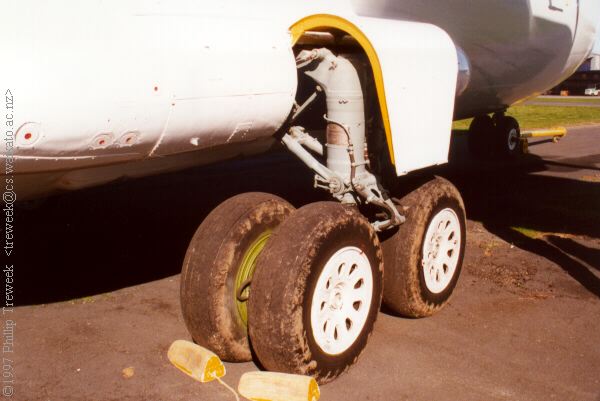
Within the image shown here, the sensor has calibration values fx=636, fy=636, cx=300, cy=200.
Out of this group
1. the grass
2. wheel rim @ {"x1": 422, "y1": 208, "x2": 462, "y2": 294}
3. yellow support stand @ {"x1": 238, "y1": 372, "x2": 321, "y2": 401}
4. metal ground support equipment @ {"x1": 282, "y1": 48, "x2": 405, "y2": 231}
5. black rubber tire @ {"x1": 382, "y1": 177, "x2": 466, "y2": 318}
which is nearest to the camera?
yellow support stand @ {"x1": 238, "y1": 372, "x2": 321, "y2": 401}

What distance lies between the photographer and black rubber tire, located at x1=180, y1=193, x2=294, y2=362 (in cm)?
353

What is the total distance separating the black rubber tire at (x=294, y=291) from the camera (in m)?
3.16

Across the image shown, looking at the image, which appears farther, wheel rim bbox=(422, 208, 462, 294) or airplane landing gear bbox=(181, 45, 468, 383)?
wheel rim bbox=(422, 208, 462, 294)

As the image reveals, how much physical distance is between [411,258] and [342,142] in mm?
854

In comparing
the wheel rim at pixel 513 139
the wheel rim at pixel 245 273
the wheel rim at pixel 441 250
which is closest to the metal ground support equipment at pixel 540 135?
the wheel rim at pixel 513 139

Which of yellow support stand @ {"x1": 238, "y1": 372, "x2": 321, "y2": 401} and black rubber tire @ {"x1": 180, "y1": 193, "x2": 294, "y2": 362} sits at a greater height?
black rubber tire @ {"x1": 180, "y1": 193, "x2": 294, "y2": 362}

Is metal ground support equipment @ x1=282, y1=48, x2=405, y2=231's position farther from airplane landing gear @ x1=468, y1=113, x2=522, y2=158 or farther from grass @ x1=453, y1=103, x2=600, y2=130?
grass @ x1=453, y1=103, x2=600, y2=130

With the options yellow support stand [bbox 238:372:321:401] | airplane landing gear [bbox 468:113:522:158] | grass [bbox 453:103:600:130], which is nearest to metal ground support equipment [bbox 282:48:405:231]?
yellow support stand [bbox 238:372:321:401]

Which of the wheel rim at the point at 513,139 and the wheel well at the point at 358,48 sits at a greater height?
the wheel well at the point at 358,48

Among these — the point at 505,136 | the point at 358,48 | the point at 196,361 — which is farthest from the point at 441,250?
the point at 505,136

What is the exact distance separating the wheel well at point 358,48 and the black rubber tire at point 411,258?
1.22 ft

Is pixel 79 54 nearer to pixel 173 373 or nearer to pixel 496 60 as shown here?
pixel 173 373

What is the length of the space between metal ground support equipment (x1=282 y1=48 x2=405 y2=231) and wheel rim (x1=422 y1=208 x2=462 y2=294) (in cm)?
36

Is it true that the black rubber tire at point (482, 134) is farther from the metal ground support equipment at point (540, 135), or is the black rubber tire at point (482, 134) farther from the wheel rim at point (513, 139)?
the metal ground support equipment at point (540, 135)
